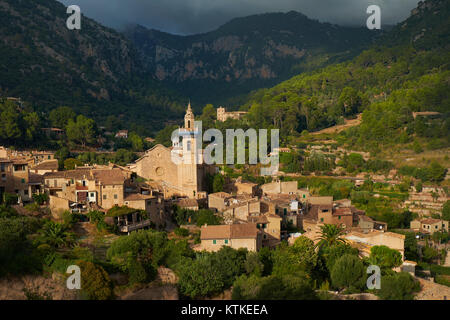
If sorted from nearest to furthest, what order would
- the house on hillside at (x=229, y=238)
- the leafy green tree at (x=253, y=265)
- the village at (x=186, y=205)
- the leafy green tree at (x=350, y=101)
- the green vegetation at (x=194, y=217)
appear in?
the leafy green tree at (x=253, y=265) < the house on hillside at (x=229, y=238) < the village at (x=186, y=205) < the green vegetation at (x=194, y=217) < the leafy green tree at (x=350, y=101)

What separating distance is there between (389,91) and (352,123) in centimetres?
886

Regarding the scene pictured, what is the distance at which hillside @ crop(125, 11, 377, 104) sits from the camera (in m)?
126

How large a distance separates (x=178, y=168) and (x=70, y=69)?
51526 mm

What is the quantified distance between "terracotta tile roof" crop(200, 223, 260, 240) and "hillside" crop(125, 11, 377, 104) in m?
94.8

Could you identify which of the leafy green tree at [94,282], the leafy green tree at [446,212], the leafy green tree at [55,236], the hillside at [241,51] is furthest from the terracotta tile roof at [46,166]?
the hillside at [241,51]

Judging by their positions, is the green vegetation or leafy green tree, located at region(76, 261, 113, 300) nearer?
leafy green tree, located at region(76, 261, 113, 300)

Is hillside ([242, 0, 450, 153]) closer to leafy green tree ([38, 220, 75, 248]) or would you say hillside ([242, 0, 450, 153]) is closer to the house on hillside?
the house on hillside

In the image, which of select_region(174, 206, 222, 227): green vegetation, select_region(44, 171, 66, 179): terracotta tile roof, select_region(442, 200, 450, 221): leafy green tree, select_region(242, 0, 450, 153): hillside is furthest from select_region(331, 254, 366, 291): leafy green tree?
select_region(242, 0, 450, 153): hillside

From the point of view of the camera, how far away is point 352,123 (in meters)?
56.0

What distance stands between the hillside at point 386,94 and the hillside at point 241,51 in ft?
141

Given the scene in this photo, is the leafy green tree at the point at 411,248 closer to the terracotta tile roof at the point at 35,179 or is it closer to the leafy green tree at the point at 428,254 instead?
the leafy green tree at the point at 428,254

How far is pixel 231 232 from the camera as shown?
821 inches

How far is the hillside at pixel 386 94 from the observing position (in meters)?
47.1

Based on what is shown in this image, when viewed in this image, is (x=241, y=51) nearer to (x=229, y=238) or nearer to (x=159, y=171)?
(x=159, y=171)
